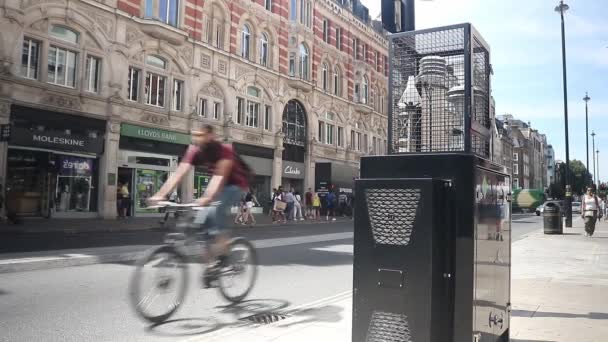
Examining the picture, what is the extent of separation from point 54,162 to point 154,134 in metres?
4.94

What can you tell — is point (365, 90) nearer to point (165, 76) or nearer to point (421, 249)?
point (165, 76)

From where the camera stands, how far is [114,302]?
5.37 m

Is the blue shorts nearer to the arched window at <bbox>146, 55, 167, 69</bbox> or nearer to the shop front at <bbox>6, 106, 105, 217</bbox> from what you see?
the shop front at <bbox>6, 106, 105, 217</bbox>

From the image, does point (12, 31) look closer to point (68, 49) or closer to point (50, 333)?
point (68, 49)

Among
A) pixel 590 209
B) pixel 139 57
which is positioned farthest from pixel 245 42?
pixel 590 209

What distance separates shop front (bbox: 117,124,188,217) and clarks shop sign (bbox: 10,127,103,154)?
4.88ft

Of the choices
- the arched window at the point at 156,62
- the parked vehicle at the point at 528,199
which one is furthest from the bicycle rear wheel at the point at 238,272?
the parked vehicle at the point at 528,199

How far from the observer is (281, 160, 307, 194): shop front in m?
32.8

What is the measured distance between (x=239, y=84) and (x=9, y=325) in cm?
2512

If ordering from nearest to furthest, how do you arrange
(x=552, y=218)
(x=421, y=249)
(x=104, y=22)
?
(x=421, y=249)
(x=552, y=218)
(x=104, y=22)

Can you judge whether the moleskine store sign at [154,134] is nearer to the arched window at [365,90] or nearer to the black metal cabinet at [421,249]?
the black metal cabinet at [421,249]

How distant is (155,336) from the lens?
13.5 feet

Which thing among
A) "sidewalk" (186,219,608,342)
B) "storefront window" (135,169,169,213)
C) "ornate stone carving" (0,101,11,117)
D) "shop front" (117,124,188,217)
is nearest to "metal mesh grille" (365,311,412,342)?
"sidewalk" (186,219,608,342)

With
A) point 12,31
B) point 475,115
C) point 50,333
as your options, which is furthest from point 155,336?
point 12,31
